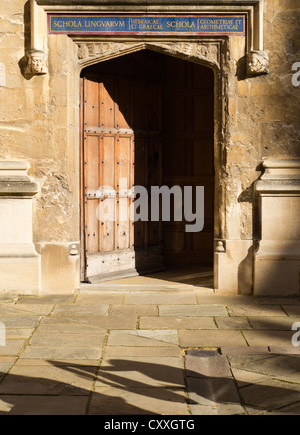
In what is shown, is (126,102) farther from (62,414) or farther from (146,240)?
(62,414)

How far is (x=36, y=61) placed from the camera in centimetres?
678

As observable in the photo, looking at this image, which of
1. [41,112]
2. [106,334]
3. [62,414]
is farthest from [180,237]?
[62,414]

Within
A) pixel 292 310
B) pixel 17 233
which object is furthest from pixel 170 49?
pixel 292 310

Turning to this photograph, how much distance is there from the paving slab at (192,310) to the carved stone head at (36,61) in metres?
2.77

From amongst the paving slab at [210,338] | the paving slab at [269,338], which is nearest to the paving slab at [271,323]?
the paving slab at [269,338]

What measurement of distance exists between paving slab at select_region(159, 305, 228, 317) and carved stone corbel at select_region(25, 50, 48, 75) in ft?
9.09

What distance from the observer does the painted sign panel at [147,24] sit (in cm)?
691

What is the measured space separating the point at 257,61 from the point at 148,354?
3506 mm

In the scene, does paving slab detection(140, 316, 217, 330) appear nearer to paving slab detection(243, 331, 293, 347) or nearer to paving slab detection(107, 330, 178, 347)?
paving slab detection(107, 330, 178, 347)

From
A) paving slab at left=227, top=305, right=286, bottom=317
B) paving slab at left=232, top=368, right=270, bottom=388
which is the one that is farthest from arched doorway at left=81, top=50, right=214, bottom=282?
paving slab at left=232, top=368, right=270, bottom=388

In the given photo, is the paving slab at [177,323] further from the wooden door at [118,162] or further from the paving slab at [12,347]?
the wooden door at [118,162]

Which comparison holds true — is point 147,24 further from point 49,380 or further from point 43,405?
point 43,405

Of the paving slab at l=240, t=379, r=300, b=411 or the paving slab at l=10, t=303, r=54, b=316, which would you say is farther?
the paving slab at l=10, t=303, r=54, b=316

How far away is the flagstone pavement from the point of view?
3.79 m
